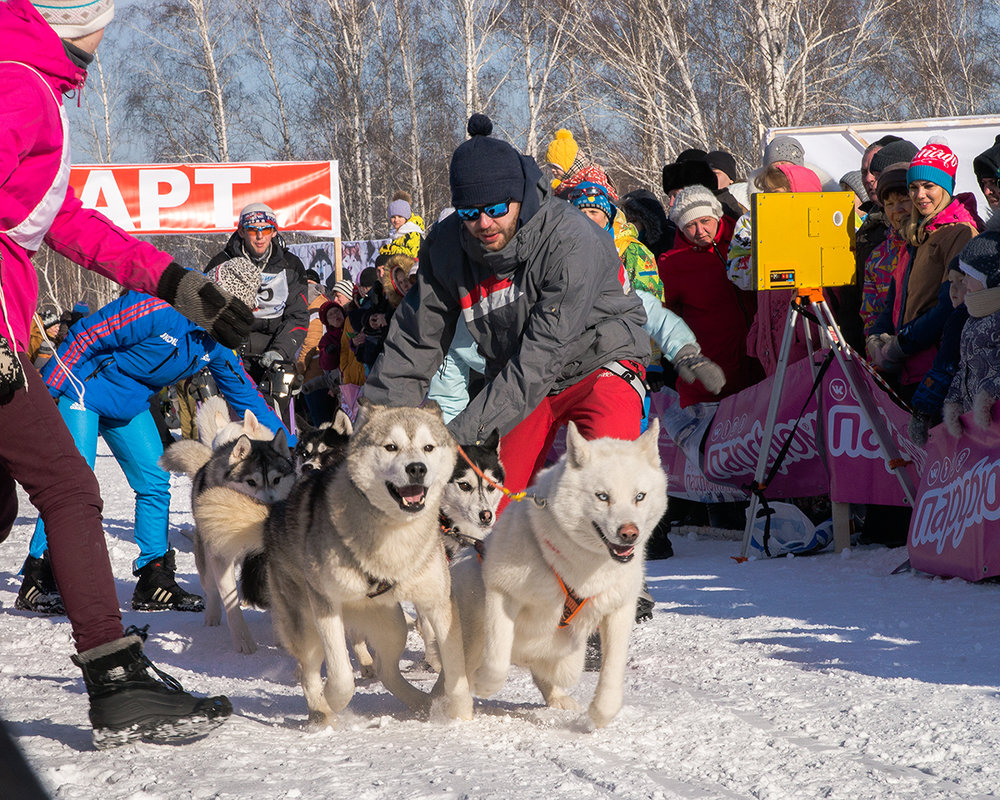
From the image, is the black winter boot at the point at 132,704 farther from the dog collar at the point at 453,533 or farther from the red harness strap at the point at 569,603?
the dog collar at the point at 453,533

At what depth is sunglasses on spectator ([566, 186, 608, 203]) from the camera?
18.4ft

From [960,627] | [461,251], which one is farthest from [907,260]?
[461,251]

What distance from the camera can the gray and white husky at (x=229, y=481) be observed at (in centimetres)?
439

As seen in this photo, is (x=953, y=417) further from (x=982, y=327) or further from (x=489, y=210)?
(x=489, y=210)

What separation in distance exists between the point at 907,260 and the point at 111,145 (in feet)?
92.8

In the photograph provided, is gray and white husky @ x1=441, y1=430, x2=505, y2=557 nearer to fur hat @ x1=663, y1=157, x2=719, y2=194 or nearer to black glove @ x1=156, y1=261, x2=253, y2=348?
black glove @ x1=156, y1=261, x2=253, y2=348

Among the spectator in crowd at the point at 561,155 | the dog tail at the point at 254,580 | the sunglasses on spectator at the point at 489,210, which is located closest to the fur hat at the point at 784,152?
the spectator in crowd at the point at 561,155

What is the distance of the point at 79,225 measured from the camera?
295cm

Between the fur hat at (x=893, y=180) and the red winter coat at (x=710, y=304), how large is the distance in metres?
1.36

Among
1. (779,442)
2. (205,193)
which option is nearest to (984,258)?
(779,442)

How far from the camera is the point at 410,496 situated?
9.85 feet

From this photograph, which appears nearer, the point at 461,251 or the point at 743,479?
the point at 461,251

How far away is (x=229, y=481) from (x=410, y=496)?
230cm

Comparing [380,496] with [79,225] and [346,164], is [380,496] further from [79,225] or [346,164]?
[346,164]
